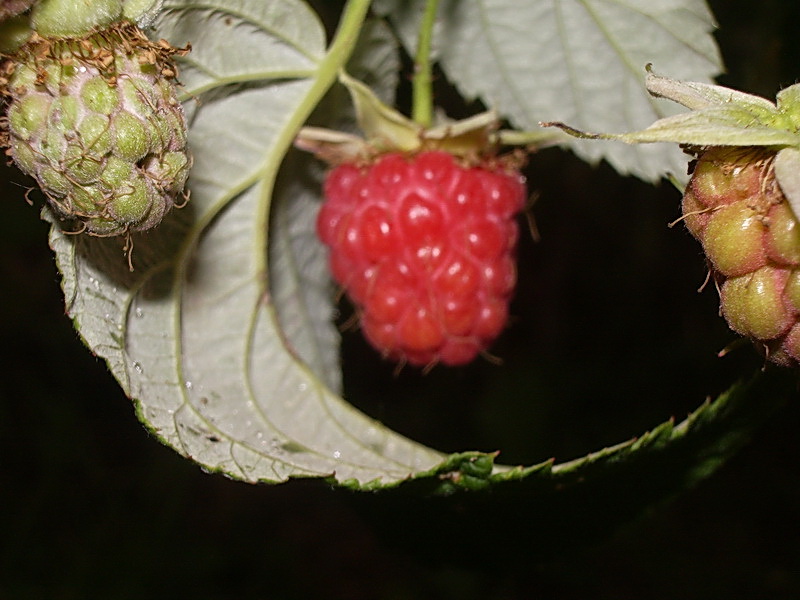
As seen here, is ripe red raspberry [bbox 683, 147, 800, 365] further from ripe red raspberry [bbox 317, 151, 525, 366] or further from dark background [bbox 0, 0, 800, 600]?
dark background [bbox 0, 0, 800, 600]

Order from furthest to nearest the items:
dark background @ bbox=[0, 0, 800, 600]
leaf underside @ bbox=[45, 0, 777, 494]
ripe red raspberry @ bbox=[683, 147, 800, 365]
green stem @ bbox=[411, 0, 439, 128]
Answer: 1. dark background @ bbox=[0, 0, 800, 600]
2. green stem @ bbox=[411, 0, 439, 128]
3. leaf underside @ bbox=[45, 0, 777, 494]
4. ripe red raspberry @ bbox=[683, 147, 800, 365]

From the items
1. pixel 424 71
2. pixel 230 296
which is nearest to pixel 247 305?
pixel 230 296

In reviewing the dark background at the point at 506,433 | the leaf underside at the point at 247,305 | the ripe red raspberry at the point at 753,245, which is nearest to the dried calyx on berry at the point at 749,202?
the ripe red raspberry at the point at 753,245

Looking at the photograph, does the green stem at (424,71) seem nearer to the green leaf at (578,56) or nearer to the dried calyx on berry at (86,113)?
the green leaf at (578,56)

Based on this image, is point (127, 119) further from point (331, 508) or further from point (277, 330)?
point (331, 508)

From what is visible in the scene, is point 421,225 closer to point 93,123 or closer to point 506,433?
point 93,123

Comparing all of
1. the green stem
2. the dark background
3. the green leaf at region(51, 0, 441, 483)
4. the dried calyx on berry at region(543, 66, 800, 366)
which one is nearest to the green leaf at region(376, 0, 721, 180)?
the green stem
